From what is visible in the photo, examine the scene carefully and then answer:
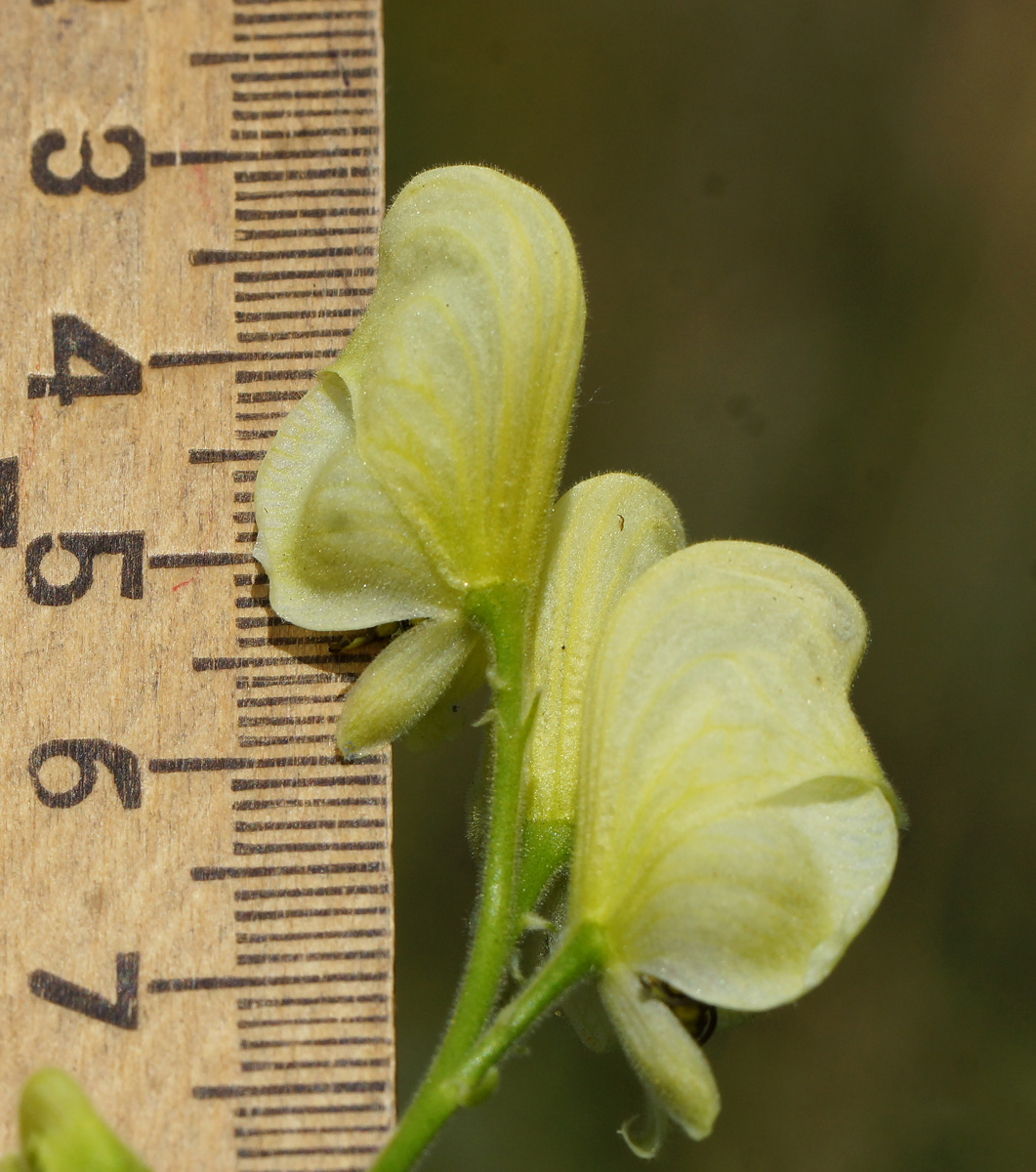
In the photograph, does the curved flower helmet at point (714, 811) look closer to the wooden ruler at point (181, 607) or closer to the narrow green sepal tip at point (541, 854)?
the narrow green sepal tip at point (541, 854)

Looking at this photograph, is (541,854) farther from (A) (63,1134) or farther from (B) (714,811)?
(A) (63,1134)

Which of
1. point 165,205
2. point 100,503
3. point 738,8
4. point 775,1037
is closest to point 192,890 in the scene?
point 100,503

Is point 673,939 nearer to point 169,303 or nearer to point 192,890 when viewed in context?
point 192,890

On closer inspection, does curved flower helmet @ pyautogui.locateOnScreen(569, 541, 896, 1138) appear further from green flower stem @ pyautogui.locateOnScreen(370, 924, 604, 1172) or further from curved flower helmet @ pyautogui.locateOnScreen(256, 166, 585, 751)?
curved flower helmet @ pyautogui.locateOnScreen(256, 166, 585, 751)

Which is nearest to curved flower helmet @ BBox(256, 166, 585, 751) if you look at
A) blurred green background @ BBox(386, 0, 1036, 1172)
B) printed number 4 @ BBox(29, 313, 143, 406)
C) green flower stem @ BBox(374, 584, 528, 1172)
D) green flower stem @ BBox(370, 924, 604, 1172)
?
green flower stem @ BBox(374, 584, 528, 1172)

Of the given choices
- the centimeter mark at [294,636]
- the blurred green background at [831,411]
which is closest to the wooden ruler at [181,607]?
the centimeter mark at [294,636]

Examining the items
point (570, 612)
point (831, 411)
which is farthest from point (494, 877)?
point (831, 411)
